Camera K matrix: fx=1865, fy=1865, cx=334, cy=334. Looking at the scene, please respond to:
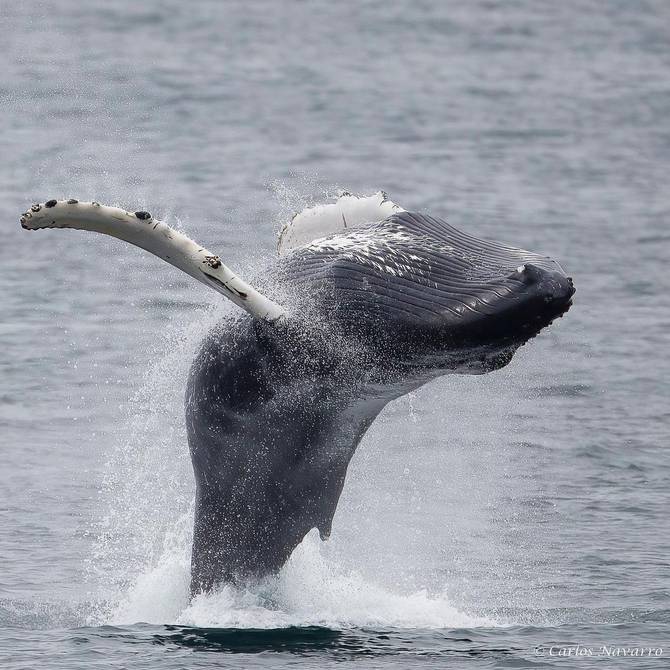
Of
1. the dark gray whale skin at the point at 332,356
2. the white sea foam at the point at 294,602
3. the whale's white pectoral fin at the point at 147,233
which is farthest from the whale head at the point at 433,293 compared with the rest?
the white sea foam at the point at 294,602

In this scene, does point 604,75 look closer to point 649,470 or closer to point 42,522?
point 649,470

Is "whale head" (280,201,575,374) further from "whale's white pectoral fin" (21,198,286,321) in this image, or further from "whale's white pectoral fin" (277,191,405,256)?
"whale's white pectoral fin" (277,191,405,256)

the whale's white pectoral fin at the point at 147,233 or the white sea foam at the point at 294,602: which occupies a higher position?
the whale's white pectoral fin at the point at 147,233

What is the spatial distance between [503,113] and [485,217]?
14787 mm

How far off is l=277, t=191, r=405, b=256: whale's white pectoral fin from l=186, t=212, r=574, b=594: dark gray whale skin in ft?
2.18

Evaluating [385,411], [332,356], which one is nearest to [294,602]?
[332,356]

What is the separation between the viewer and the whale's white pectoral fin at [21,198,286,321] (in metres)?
14.1

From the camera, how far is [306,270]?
15180 mm

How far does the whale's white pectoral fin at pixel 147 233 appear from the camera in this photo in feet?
46.2

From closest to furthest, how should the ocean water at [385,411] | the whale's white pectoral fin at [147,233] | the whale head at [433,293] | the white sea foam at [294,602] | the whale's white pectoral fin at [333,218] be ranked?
the whale's white pectoral fin at [147,233], the whale head at [433,293], the white sea foam at [294,602], the ocean water at [385,411], the whale's white pectoral fin at [333,218]

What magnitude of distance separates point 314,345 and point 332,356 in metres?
0.17

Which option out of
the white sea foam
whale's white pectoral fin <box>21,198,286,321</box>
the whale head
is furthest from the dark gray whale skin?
whale's white pectoral fin <box>21,198,286,321</box>

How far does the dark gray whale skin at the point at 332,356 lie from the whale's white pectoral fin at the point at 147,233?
63 centimetres

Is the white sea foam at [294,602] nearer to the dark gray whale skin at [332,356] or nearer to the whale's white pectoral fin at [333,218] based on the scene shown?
the dark gray whale skin at [332,356]
